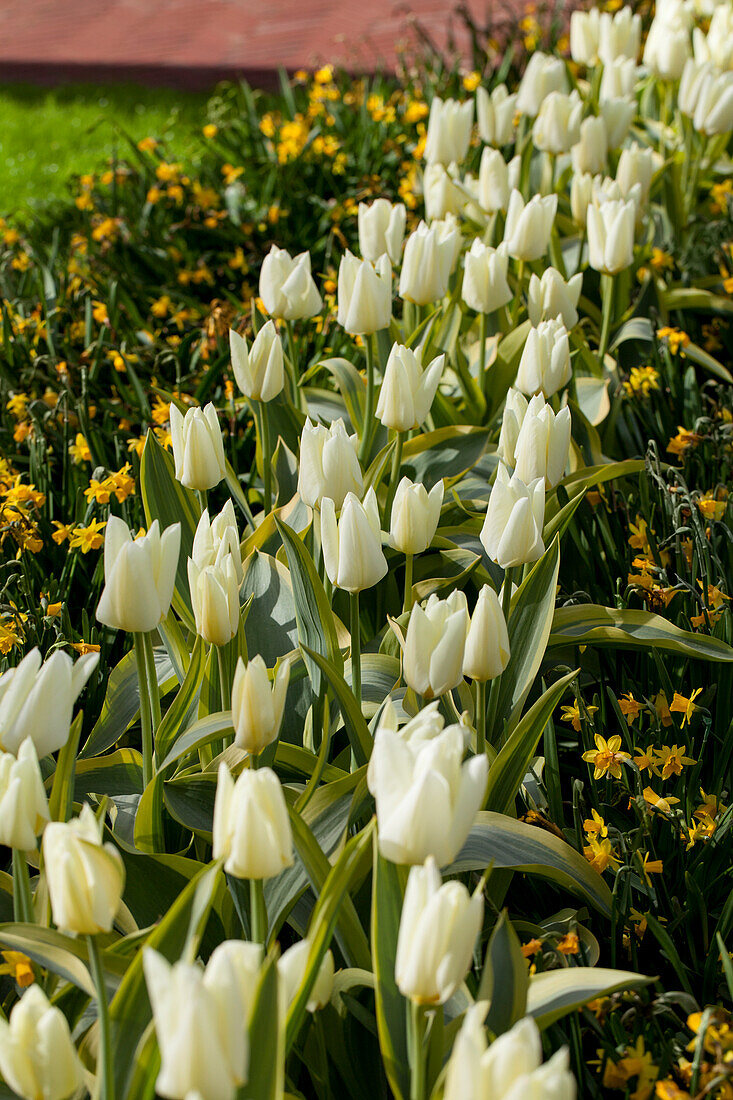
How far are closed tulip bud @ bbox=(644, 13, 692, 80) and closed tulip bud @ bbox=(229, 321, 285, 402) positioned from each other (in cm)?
211

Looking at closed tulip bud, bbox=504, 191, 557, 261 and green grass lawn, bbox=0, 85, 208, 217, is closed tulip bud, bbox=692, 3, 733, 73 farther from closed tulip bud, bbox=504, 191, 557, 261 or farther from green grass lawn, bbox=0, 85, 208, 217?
green grass lawn, bbox=0, 85, 208, 217

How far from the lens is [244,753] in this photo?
1.31m

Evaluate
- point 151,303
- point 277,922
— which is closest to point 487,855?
point 277,922

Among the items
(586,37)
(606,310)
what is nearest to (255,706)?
(606,310)

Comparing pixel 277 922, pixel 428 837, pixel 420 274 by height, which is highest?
pixel 420 274

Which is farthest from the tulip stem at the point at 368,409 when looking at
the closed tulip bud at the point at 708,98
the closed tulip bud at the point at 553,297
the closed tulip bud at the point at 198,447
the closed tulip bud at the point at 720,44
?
the closed tulip bud at the point at 720,44

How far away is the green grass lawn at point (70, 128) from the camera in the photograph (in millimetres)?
5016

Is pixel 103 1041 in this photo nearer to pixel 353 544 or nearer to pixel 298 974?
pixel 298 974

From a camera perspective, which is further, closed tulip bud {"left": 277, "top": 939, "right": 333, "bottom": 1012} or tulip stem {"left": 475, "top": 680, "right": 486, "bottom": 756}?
tulip stem {"left": 475, "top": 680, "right": 486, "bottom": 756}

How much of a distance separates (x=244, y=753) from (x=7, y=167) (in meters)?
4.65

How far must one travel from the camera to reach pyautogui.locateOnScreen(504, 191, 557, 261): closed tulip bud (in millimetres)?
2123

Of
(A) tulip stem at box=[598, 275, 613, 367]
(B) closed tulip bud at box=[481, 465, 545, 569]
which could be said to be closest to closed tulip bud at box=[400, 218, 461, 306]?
(A) tulip stem at box=[598, 275, 613, 367]

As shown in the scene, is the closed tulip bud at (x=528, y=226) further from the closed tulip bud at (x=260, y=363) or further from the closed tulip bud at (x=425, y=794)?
the closed tulip bud at (x=425, y=794)

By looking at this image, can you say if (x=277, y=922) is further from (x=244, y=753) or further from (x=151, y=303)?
(x=151, y=303)
